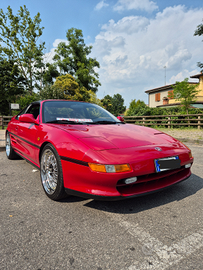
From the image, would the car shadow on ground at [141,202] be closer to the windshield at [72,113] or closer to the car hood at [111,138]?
the car hood at [111,138]

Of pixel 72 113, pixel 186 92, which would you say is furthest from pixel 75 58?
pixel 72 113

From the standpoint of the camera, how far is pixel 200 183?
2893 millimetres

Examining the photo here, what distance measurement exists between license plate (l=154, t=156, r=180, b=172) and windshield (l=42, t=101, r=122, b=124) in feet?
4.17

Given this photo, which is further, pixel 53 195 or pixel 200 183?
pixel 200 183

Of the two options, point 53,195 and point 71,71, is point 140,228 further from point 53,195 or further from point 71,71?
point 71,71

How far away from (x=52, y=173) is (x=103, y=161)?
33.7 inches

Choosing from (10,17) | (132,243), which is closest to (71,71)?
(10,17)

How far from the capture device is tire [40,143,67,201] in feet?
7.04

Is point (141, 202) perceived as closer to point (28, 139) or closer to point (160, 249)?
point (160, 249)

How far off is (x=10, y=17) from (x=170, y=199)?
3574 centimetres

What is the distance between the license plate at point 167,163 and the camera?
201cm

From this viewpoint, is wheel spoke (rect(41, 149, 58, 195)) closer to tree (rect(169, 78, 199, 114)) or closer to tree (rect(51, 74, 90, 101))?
tree (rect(169, 78, 199, 114))

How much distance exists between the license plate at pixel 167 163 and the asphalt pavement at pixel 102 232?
0.44 meters

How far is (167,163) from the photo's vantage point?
6.88ft
